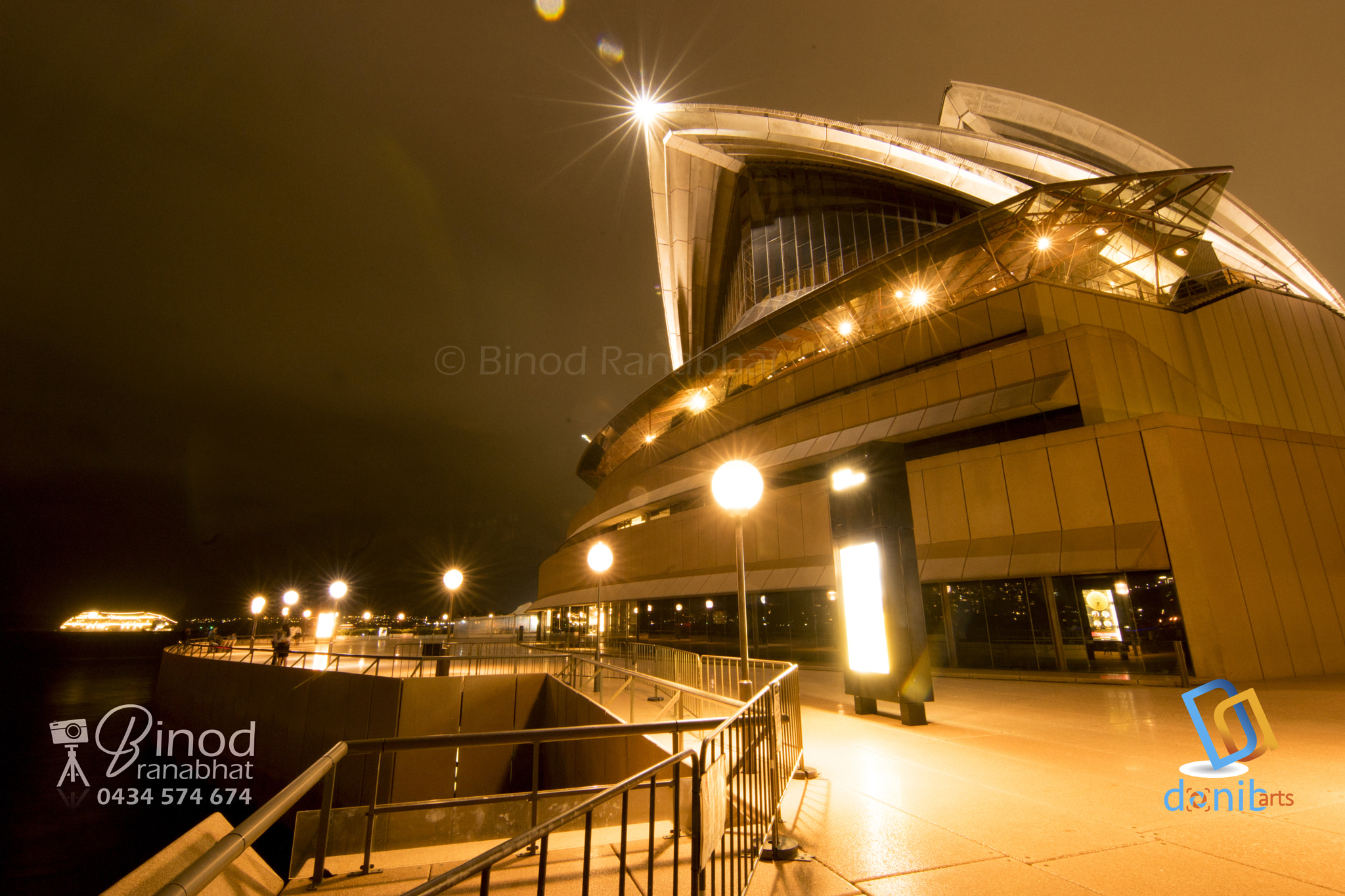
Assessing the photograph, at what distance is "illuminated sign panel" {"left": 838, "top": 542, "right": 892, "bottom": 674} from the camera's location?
33.4ft

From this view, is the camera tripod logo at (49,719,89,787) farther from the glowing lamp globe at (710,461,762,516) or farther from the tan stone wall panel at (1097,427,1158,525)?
the tan stone wall panel at (1097,427,1158,525)

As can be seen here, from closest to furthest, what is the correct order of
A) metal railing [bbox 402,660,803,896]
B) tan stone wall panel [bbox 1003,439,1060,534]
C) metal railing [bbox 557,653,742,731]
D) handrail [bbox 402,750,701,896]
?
handrail [bbox 402,750,701,896]
metal railing [bbox 402,660,803,896]
metal railing [bbox 557,653,742,731]
tan stone wall panel [bbox 1003,439,1060,534]

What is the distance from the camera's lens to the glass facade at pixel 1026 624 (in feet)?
48.3

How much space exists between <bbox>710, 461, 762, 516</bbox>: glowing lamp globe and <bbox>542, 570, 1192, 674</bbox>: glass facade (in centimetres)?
483

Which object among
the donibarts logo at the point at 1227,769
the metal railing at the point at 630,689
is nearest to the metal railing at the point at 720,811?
the metal railing at the point at 630,689

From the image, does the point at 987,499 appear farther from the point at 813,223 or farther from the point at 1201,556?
the point at 813,223

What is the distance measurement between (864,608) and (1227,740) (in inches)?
188

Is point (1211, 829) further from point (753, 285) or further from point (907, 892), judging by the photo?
point (753, 285)

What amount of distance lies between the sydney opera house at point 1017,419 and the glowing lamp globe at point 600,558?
18.7 feet

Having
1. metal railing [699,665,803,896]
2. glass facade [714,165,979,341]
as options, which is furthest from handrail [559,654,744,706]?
glass facade [714,165,979,341]

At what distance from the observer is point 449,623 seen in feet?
70.0

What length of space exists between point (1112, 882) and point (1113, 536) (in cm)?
1427

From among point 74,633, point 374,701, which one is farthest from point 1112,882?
point 74,633

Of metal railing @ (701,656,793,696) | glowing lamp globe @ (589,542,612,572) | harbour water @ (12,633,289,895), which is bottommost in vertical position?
harbour water @ (12,633,289,895)
